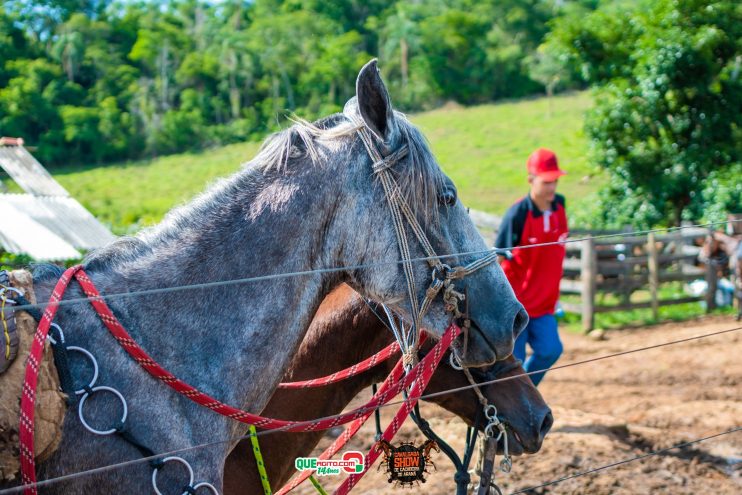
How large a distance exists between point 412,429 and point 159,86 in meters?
57.3

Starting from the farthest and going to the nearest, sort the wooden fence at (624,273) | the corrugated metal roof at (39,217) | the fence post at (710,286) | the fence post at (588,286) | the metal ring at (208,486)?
1. the fence post at (710,286)
2. the wooden fence at (624,273)
3. the fence post at (588,286)
4. the corrugated metal roof at (39,217)
5. the metal ring at (208,486)

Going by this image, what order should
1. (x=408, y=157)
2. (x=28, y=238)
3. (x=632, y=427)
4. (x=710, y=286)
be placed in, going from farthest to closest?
(x=710, y=286), (x=28, y=238), (x=632, y=427), (x=408, y=157)

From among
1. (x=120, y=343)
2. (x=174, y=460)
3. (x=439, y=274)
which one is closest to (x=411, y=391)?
(x=439, y=274)

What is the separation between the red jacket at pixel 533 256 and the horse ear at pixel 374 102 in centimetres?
287

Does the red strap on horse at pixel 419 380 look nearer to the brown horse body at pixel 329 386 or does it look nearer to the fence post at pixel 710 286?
the brown horse body at pixel 329 386

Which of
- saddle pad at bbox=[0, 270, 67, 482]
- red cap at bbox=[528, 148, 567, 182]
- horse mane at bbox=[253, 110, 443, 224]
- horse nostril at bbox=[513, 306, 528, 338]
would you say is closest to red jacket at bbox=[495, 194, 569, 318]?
Result: red cap at bbox=[528, 148, 567, 182]

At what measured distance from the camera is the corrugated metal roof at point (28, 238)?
778cm

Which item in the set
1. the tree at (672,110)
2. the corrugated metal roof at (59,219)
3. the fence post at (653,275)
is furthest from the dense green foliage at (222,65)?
the fence post at (653,275)

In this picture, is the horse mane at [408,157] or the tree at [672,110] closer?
the horse mane at [408,157]

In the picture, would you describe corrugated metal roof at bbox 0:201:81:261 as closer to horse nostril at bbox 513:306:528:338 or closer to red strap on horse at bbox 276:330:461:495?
red strap on horse at bbox 276:330:461:495

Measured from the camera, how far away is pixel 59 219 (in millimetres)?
9125

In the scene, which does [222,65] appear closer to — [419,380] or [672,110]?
[672,110]

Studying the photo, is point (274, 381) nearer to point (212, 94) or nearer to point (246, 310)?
point (246, 310)

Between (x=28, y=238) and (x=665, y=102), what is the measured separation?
14.4m
